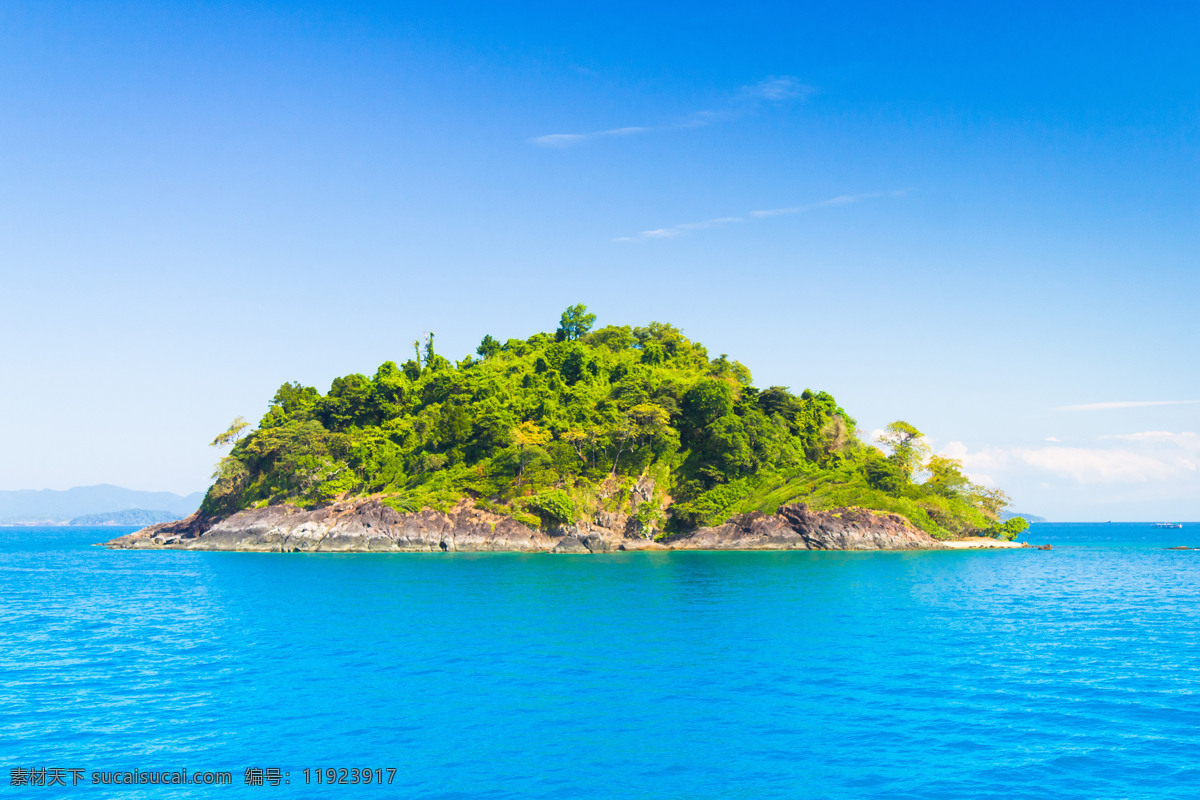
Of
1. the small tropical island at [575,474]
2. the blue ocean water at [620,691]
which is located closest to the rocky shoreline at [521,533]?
the small tropical island at [575,474]

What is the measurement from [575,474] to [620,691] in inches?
2546

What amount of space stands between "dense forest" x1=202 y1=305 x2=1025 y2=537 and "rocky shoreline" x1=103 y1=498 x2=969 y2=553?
4.84 ft

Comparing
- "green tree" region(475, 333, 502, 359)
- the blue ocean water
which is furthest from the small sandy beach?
"green tree" region(475, 333, 502, 359)

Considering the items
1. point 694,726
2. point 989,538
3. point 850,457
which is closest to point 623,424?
point 850,457

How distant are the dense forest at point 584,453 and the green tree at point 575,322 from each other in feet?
73.3

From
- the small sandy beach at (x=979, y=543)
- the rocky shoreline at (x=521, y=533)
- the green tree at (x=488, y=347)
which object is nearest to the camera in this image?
the rocky shoreline at (x=521, y=533)

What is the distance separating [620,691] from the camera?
67.9 ft

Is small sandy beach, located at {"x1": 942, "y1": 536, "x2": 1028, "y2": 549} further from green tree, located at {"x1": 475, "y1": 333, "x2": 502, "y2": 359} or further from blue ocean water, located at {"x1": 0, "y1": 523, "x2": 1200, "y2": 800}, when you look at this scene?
green tree, located at {"x1": 475, "y1": 333, "x2": 502, "y2": 359}

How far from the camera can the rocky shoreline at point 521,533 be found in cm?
8000

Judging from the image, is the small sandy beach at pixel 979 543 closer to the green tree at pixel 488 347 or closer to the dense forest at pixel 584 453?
the dense forest at pixel 584 453

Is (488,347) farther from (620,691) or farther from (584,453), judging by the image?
(620,691)

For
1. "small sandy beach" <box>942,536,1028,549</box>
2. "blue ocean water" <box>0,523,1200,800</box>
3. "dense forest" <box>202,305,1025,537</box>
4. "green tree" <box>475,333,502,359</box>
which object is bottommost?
"small sandy beach" <box>942,536,1028,549</box>

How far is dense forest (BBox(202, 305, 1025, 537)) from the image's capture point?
83.9m

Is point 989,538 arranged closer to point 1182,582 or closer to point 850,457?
point 850,457
